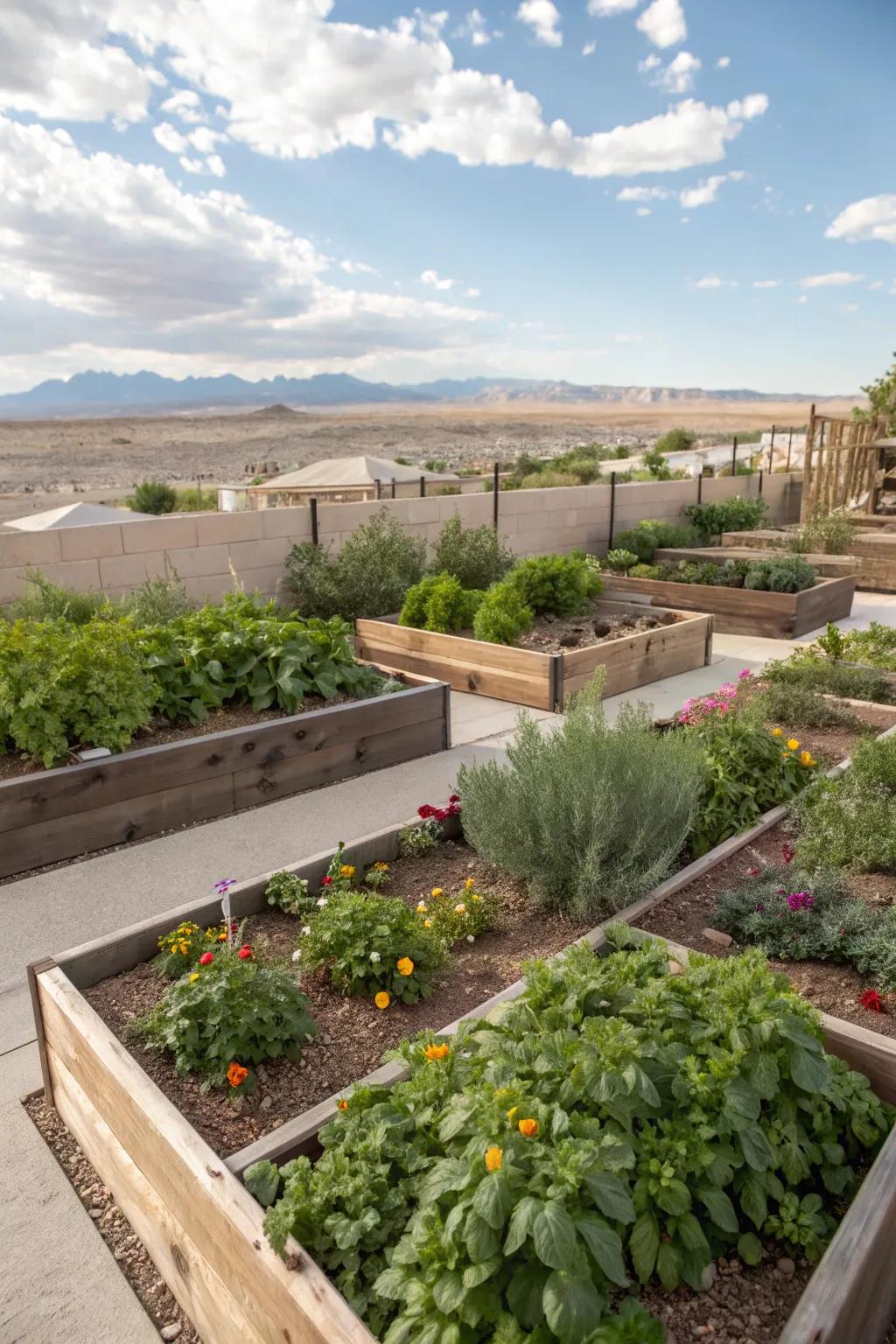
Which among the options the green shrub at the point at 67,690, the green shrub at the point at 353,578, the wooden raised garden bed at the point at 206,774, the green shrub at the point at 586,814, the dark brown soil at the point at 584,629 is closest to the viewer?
the green shrub at the point at 586,814

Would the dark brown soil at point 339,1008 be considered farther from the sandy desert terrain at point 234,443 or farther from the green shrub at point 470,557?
the sandy desert terrain at point 234,443

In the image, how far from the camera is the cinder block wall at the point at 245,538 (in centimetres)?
618

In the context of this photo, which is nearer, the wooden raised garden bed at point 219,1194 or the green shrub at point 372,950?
the wooden raised garden bed at point 219,1194

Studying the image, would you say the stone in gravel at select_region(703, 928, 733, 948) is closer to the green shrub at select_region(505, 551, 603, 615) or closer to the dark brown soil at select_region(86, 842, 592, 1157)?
the dark brown soil at select_region(86, 842, 592, 1157)

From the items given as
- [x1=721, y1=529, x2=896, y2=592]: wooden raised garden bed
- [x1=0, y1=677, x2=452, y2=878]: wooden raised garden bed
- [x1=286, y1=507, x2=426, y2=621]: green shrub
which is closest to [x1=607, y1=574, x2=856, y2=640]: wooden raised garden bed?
[x1=721, y1=529, x2=896, y2=592]: wooden raised garden bed

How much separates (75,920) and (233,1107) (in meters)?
1.55

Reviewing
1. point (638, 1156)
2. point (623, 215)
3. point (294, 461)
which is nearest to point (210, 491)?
point (294, 461)

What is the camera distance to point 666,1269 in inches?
59.3

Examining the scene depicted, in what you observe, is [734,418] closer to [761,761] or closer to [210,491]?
[210,491]

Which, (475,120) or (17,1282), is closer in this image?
(17,1282)

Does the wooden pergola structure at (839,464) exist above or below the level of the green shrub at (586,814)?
above

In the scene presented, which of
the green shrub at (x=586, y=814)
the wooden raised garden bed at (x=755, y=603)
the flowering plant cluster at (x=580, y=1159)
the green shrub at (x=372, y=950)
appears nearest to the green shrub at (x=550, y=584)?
the wooden raised garden bed at (x=755, y=603)

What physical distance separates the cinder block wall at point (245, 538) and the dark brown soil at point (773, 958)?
4491mm

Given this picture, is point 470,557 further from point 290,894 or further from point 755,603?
point 290,894
